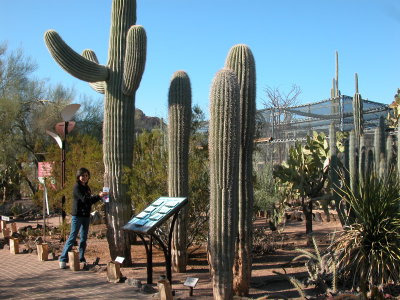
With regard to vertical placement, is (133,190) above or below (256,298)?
above

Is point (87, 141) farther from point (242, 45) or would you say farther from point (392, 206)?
point (392, 206)

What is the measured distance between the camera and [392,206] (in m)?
5.42

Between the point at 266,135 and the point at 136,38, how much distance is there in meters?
9.59

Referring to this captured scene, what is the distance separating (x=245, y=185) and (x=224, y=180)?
59 cm

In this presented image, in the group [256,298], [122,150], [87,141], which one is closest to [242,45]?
[122,150]

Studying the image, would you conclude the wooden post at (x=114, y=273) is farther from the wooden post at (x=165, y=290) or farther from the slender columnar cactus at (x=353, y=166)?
the slender columnar cactus at (x=353, y=166)

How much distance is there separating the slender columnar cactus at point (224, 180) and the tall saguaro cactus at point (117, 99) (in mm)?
2428

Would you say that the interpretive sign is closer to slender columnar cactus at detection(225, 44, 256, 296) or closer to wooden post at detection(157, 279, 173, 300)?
wooden post at detection(157, 279, 173, 300)

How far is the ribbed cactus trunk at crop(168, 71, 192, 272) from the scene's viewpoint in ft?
21.1

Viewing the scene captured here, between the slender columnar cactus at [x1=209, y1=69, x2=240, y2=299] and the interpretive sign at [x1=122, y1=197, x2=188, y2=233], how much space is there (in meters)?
0.59

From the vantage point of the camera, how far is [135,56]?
6.68 metres

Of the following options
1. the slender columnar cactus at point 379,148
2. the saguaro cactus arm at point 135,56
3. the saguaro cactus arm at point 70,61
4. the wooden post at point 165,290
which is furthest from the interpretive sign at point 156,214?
the slender columnar cactus at point 379,148

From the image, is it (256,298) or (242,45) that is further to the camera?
(242,45)

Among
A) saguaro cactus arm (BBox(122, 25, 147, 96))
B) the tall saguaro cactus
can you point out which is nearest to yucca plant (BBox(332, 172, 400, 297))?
the tall saguaro cactus
